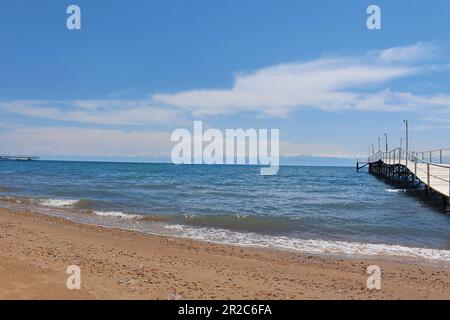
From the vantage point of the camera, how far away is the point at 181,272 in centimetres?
801

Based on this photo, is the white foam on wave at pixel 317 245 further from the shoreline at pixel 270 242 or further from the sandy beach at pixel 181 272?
the sandy beach at pixel 181 272

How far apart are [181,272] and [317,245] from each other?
6.00 metres

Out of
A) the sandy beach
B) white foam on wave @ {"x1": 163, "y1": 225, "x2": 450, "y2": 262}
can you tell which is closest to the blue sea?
white foam on wave @ {"x1": 163, "y1": 225, "x2": 450, "y2": 262}

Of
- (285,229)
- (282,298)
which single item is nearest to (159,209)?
(285,229)

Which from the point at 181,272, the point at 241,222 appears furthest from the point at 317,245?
the point at 181,272

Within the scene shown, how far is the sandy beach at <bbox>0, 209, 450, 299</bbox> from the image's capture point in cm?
643

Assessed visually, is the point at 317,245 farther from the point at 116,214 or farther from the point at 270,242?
the point at 116,214

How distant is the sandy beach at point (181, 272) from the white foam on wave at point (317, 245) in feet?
3.43

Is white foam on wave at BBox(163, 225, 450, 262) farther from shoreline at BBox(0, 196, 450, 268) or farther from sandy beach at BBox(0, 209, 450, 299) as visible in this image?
sandy beach at BBox(0, 209, 450, 299)

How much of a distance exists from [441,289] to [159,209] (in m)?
15.4

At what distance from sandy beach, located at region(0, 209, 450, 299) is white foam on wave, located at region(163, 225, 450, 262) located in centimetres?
105

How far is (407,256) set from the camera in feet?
36.9

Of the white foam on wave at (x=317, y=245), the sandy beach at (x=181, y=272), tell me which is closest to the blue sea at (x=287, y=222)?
the white foam on wave at (x=317, y=245)
